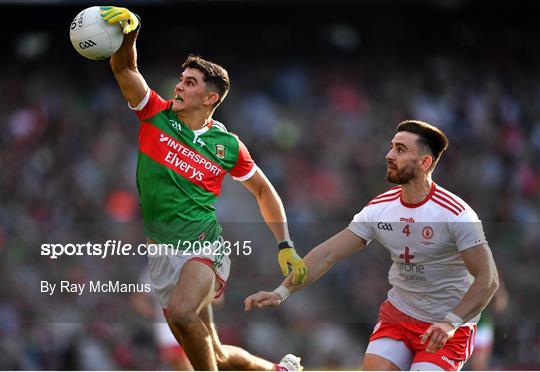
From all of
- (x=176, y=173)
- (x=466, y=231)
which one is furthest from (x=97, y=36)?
(x=466, y=231)

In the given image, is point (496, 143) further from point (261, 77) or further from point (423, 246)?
point (423, 246)

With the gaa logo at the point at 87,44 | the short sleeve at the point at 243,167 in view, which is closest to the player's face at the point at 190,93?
the short sleeve at the point at 243,167

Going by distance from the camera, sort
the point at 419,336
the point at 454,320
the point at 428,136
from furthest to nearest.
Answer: the point at 428,136 < the point at 419,336 < the point at 454,320

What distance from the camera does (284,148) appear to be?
14.7 metres

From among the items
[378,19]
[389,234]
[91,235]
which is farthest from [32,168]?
[389,234]

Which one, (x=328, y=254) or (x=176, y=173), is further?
(x=176, y=173)

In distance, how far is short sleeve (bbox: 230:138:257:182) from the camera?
7102 mm

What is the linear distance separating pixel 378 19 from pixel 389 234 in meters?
10.8

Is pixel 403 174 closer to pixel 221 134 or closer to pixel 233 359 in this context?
pixel 221 134

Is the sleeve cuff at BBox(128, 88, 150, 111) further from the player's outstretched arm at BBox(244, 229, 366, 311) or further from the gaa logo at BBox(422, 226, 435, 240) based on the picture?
the gaa logo at BBox(422, 226, 435, 240)

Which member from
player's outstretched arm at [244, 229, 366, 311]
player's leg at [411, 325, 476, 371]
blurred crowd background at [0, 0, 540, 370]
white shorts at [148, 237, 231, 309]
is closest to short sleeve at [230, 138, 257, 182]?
white shorts at [148, 237, 231, 309]

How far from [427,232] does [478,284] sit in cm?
53

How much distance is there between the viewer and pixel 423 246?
6.32m

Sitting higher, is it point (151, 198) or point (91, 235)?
point (151, 198)
